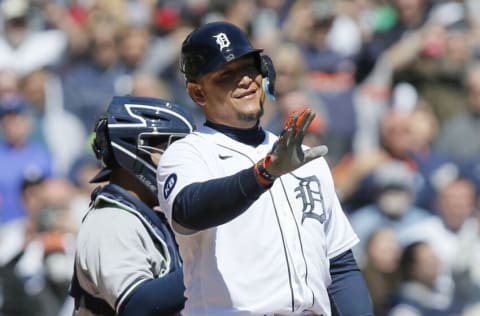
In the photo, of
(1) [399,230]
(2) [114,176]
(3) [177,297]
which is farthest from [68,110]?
(3) [177,297]

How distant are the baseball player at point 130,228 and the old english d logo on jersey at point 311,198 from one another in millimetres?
557

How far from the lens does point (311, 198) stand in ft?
12.7

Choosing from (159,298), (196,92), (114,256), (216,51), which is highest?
(216,51)

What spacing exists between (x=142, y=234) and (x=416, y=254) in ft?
13.6

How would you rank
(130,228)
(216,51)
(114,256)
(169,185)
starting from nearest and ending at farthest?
(169,185) → (216,51) → (114,256) → (130,228)

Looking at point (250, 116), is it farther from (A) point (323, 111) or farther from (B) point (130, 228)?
(A) point (323, 111)

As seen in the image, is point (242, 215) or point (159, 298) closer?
point (242, 215)

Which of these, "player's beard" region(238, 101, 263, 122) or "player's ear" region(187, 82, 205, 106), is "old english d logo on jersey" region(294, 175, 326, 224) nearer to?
"player's beard" region(238, 101, 263, 122)

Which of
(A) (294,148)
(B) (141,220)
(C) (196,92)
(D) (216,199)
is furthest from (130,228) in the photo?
(A) (294,148)

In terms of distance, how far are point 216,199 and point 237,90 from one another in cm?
47

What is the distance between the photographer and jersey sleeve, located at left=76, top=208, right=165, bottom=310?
165 inches

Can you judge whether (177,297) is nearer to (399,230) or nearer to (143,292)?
(143,292)

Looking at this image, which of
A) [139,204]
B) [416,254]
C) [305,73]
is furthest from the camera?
[305,73]

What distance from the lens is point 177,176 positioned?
3652 mm
